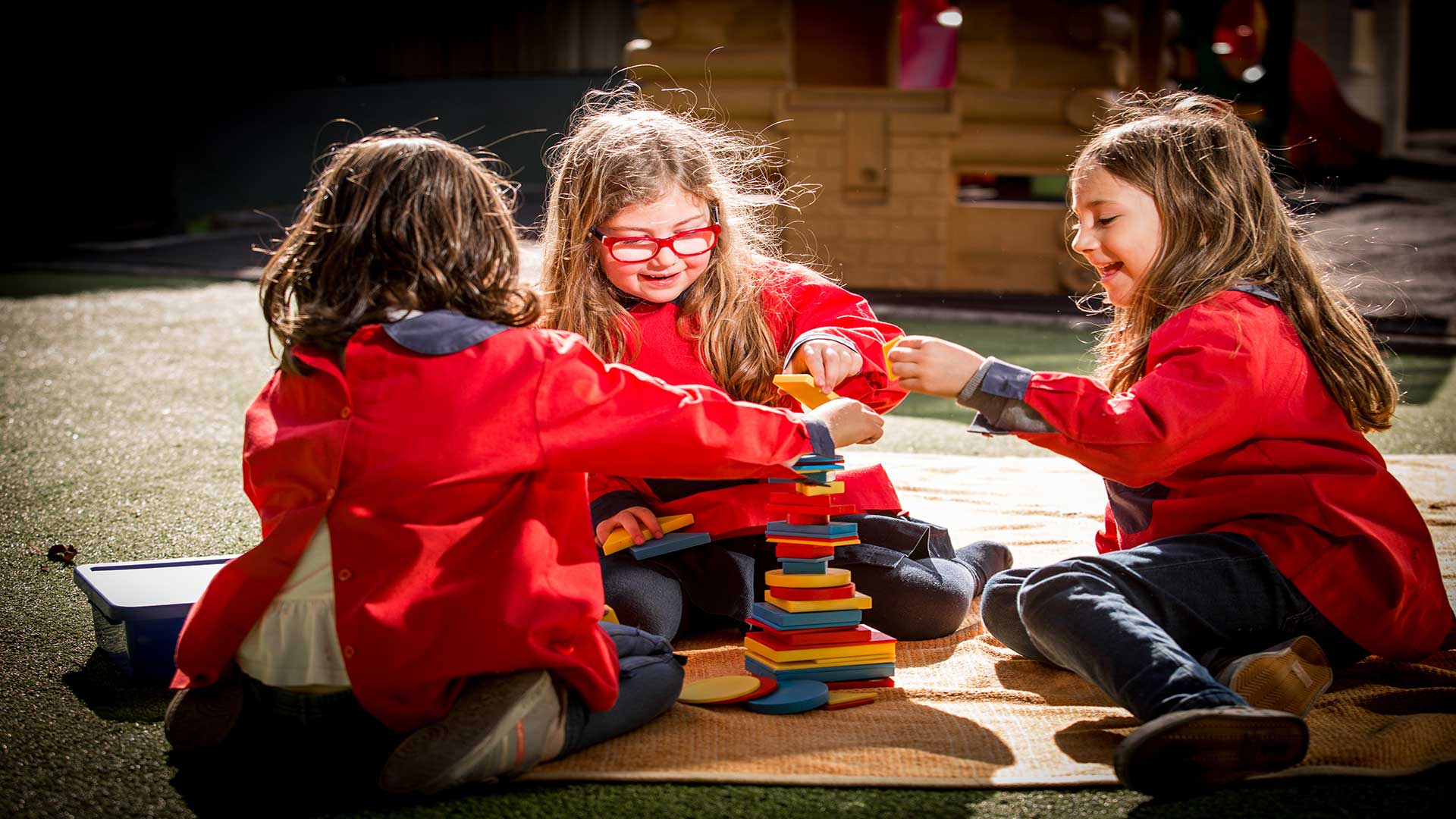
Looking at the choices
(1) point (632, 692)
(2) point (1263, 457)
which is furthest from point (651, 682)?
(2) point (1263, 457)

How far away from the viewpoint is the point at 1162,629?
203 cm

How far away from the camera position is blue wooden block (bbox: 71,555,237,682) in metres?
2.19

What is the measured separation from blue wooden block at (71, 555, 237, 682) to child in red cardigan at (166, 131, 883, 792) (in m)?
0.29

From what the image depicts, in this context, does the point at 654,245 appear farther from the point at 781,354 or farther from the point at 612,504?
the point at 612,504

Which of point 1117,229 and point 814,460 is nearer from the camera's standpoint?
point 814,460

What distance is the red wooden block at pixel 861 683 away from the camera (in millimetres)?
2221

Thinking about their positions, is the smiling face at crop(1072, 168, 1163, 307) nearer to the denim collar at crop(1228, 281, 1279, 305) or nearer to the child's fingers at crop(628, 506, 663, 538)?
the denim collar at crop(1228, 281, 1279, 305)

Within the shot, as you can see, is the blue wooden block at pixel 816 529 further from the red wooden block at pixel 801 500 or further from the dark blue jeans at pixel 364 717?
the dark blue jeans at pixel 364 717

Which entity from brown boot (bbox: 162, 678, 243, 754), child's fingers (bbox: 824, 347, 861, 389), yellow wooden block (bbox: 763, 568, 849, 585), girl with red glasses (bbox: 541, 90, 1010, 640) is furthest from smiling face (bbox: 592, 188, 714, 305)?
brown boot (bbox: 162, 678, 243, 754)

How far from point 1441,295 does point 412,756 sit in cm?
845

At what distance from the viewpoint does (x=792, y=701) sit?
2.11 meters

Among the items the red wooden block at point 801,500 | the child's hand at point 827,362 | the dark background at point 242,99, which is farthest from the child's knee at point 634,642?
the dark background at point 242,99

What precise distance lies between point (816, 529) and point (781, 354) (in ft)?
2.29

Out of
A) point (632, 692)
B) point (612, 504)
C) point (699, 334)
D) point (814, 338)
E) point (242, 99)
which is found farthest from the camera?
point (242, 99)
